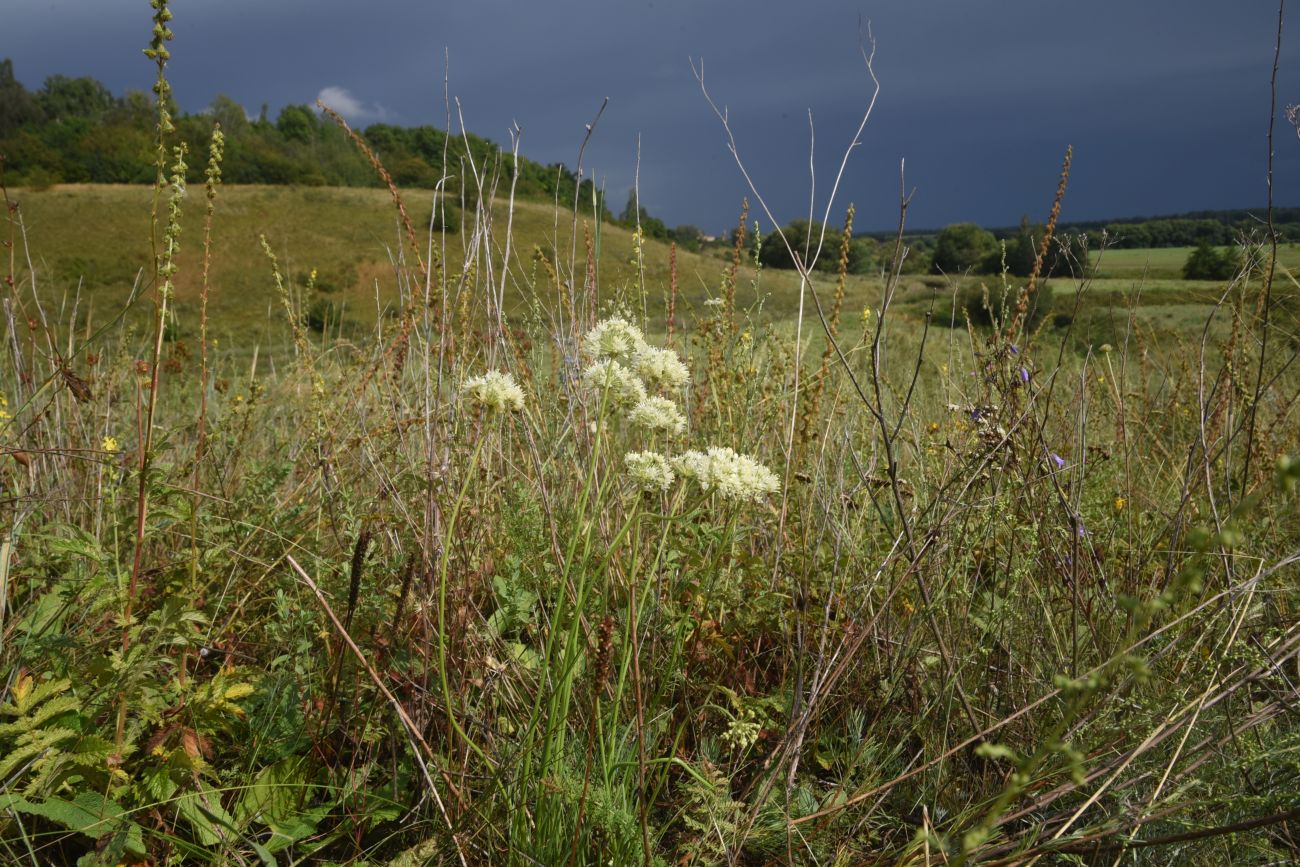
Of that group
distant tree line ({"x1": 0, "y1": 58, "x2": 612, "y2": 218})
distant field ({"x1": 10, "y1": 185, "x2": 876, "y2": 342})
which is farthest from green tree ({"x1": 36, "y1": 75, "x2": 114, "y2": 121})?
distant field ({"x1": 10, "y1": 185, "x2": 876, "y2": 342})

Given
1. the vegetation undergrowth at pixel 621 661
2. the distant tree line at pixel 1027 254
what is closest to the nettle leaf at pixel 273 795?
the vegetation undergrowth at pixel 621 661

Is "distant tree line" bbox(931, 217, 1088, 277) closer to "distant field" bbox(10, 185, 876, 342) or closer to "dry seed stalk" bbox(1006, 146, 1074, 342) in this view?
"dry seed stalk" bbox(1006, 146, 1074, 342)

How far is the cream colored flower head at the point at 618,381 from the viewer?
133cm

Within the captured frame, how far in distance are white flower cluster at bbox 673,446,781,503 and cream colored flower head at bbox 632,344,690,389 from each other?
0.20 meters

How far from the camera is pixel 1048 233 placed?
2.08 m

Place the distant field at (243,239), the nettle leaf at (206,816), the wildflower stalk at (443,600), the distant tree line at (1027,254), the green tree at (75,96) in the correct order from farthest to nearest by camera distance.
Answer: the green tree at (75,96) < the distant field at (243,239) < the distant tree line at (1027,254) < the nettle leaf at (206,816) < the wildflower stalk at (443,600)

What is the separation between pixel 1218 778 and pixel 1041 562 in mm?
678

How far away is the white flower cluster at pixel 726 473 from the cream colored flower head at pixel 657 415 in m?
0.09

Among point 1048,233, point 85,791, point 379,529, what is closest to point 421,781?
point 85,791

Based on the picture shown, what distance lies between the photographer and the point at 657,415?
1376 millimetres

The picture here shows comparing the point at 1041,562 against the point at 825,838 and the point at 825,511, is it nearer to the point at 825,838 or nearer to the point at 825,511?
the point at 825,511

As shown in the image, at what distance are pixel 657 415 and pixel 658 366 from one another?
0.33ft

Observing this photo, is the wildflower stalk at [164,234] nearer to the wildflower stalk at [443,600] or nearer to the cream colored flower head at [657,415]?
the wildflower stalk at [443,600]

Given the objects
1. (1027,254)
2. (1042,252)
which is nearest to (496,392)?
(1042,252)
